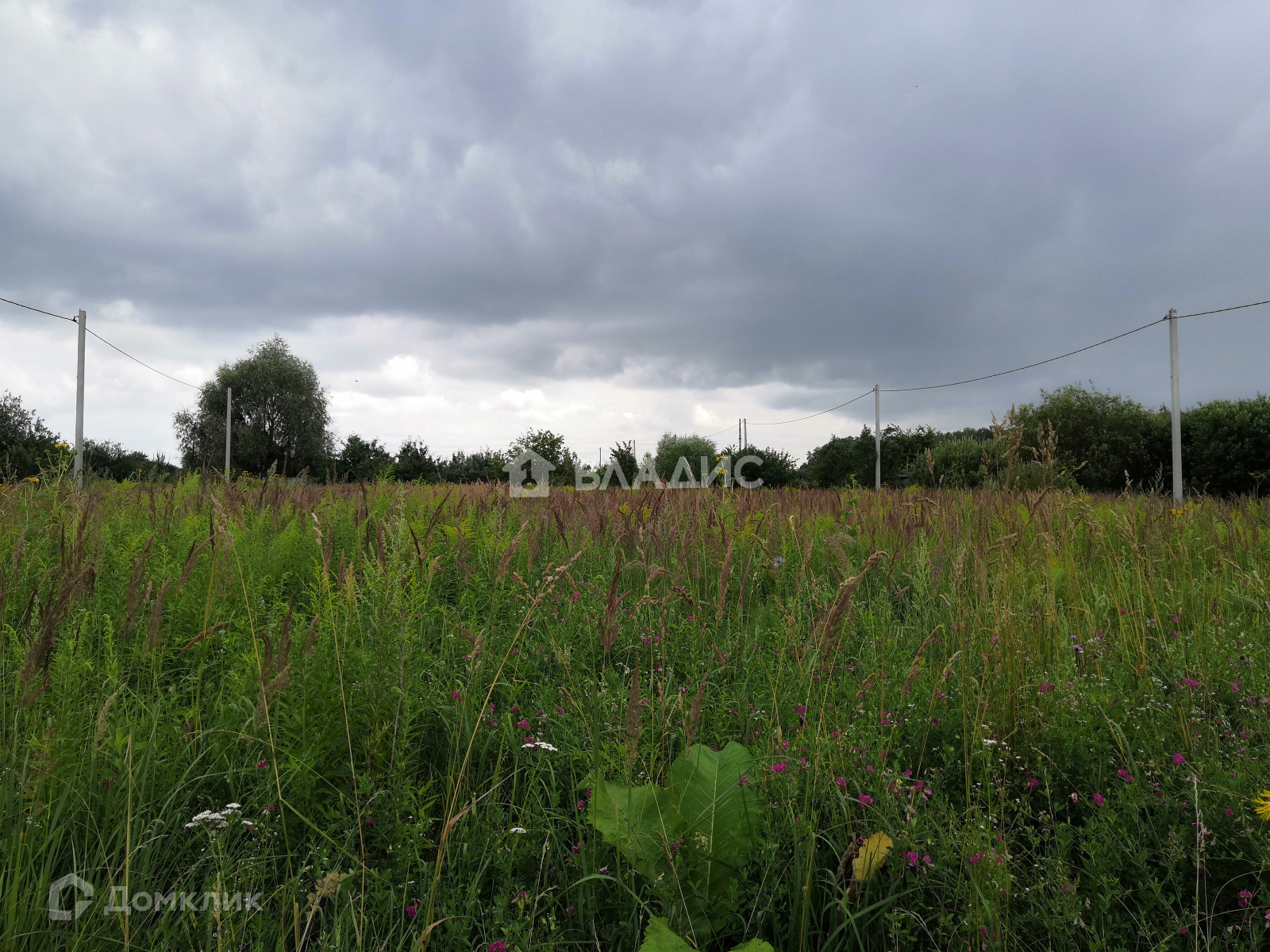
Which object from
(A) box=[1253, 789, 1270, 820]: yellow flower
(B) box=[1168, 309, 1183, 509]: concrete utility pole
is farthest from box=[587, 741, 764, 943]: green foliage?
(B) box=[1168, 309, 1183, 509]: concrete utility pole

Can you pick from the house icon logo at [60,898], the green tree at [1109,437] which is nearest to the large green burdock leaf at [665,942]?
the house icon logo at [60,898]

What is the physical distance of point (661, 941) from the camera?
3.08ft

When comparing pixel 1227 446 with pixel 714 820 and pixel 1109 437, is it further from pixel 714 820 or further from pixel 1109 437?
pixel 714 820

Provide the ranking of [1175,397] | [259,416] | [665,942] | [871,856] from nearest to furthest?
[665,942] < [871,856] < [1175,397] < [259,416]

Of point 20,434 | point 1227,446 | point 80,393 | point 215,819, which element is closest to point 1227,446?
point 1227,446

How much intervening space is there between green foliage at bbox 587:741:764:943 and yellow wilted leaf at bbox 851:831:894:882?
222 mm

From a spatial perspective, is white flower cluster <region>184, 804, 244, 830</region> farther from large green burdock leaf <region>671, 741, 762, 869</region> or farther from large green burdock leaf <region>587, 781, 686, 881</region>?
large green burdock leaf <region>671, 741, 762, 869</region>

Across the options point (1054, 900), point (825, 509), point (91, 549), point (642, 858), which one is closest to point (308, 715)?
point (642, 858)

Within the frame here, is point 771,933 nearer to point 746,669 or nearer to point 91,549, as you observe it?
point 746,669

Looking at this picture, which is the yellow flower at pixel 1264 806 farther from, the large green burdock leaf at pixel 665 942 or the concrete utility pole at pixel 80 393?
the concrete utility pole at pixel 80 393

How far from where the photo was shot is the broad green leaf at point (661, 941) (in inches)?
36.6

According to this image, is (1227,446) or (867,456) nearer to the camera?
(1227,446)

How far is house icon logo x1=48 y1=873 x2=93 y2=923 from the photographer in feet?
3.21

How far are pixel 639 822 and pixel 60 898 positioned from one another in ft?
3.39
